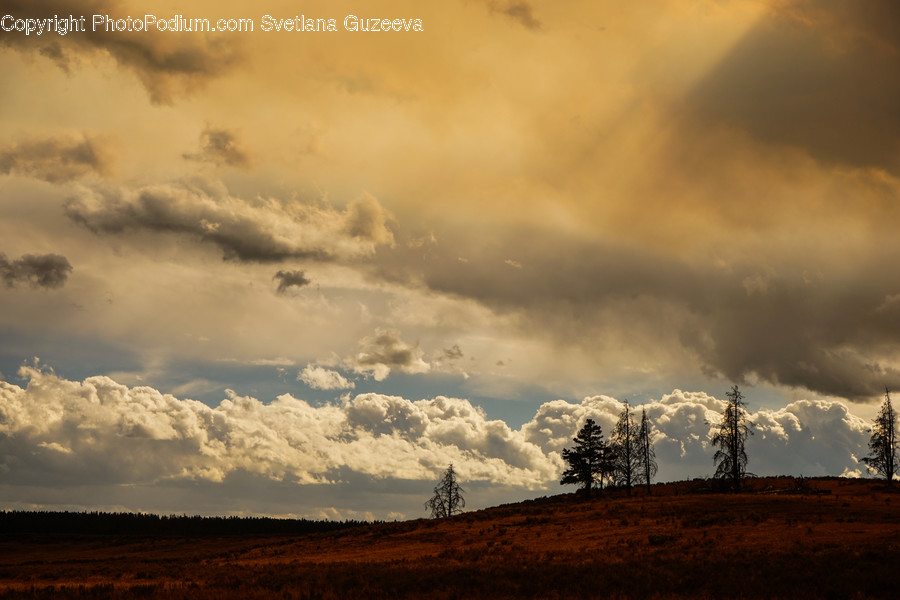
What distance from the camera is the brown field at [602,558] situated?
26.7m

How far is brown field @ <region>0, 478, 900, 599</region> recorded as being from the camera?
26.7 m

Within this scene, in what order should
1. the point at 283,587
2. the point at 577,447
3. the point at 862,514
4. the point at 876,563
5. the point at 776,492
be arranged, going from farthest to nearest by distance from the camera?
1. the point at 577,447
2. the point at 776,492
3. the point at 862,514
4. the point at 283,587
5. the point at 876,563

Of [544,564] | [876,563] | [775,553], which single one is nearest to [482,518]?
[544,564]

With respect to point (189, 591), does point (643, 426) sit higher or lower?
higher

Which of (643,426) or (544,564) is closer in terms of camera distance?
(544,564)

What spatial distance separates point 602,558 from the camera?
114ft

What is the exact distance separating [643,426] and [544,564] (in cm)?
5037

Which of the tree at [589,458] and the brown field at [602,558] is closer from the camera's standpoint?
the brown field at [602,558]

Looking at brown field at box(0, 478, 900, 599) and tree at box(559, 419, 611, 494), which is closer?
brown field at box(0, 478, 900, 599)

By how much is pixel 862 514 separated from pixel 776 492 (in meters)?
17.7

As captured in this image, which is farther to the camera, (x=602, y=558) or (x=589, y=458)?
(x=589, y=458)

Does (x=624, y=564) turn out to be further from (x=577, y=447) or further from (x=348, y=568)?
(x=577, y=447)

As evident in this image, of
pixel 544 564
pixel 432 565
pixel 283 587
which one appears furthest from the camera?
pixel 432 565

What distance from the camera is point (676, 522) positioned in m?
47.1
